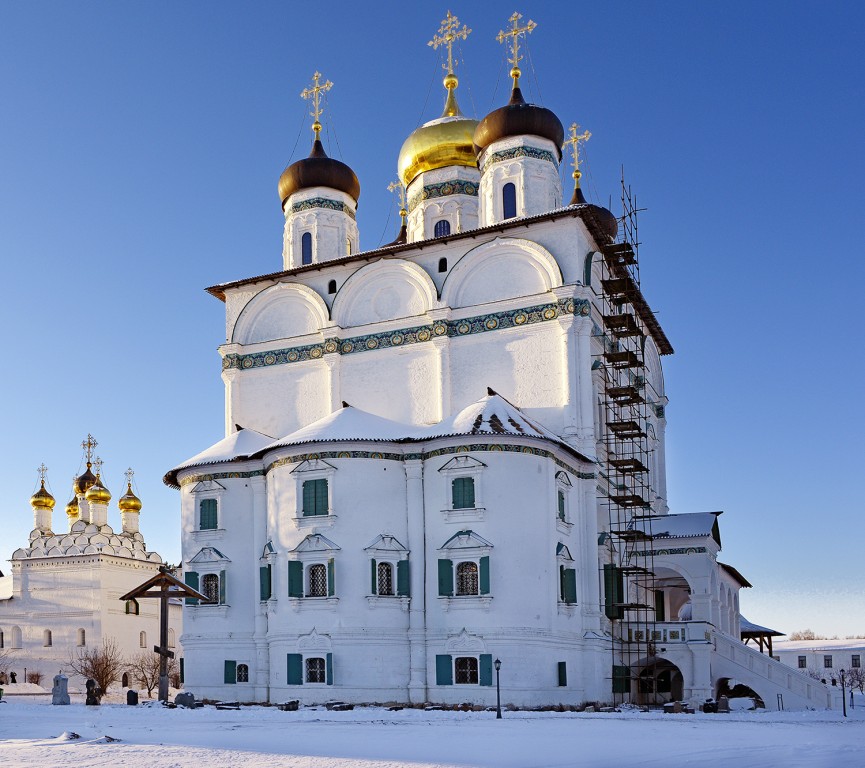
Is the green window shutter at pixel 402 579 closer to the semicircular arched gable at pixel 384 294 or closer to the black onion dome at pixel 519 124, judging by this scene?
the semicircular arched gable at pixel 384 294

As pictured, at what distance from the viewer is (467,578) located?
1047 inches

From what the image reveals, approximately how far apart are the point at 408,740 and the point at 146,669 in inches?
1173

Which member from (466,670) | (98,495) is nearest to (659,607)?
(466,670)

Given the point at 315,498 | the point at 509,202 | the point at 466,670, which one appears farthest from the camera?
the point at 509,202

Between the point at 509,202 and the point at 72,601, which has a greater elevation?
the point at 509,202

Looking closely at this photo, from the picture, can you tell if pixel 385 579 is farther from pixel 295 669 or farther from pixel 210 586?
pixel 210 586

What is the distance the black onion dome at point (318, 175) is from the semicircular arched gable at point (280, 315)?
4500 millimetres

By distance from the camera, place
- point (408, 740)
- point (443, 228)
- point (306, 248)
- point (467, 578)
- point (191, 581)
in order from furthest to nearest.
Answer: point (443, 228)
point (306, 248)
point (191, 581)
point (467, 578)
point (408, 740)

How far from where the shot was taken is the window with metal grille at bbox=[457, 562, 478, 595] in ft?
86.9

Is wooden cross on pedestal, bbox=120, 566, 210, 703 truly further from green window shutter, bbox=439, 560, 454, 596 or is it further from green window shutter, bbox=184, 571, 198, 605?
green window shutter, bbox=439, 560, 454, 596

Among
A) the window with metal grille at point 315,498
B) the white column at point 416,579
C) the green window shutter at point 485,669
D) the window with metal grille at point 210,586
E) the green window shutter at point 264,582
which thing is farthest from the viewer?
the window with metal grille at point 210,586

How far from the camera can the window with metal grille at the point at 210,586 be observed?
96.2 ft

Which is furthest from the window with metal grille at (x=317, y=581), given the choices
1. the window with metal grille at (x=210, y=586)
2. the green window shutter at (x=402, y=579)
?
the window with metal grille at (x=210, y=586)

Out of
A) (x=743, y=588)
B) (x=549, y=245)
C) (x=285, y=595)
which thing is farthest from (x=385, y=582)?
(x=743, y=588)
